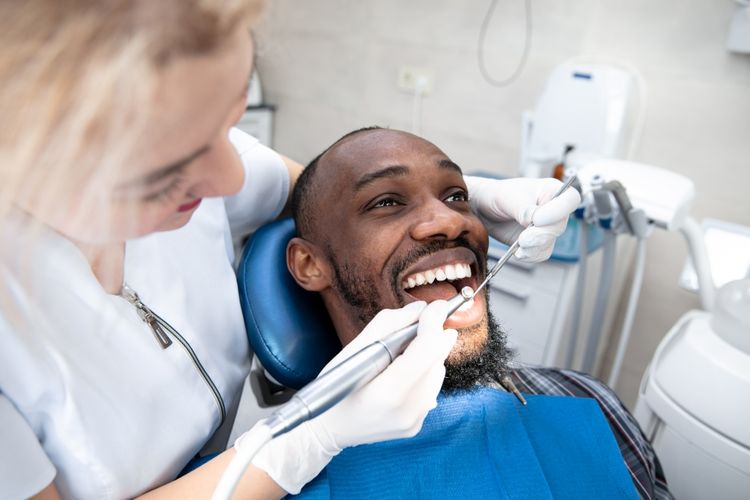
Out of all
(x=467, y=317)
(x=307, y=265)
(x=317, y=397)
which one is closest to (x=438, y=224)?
(x=467, y=317)

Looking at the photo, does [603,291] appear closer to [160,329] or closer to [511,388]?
[511,388]

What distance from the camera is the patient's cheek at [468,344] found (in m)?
0.92

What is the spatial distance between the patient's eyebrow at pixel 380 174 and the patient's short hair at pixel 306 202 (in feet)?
0.38

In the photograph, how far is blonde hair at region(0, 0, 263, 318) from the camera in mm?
329

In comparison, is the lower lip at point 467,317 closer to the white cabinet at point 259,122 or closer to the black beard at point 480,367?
the black beard at point 480,367

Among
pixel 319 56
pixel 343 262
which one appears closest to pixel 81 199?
pixel 343 262

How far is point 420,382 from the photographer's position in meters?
0.70

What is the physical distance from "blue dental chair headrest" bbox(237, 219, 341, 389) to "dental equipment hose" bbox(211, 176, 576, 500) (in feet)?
1.21

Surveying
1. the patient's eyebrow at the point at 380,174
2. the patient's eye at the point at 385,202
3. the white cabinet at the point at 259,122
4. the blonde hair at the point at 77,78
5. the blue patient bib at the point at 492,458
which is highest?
the blonde hair at the point at 77,78

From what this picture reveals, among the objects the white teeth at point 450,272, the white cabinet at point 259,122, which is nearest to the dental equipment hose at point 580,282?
the white teeth at point 450,272

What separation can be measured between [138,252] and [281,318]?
12.3 inches

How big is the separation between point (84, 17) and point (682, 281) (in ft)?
6.56

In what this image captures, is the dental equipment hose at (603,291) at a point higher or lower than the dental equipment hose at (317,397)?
lower

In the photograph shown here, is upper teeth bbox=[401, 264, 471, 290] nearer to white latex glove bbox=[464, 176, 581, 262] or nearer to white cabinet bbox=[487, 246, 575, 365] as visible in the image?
white latex glove bbox=[464, 176, 581, 262]
